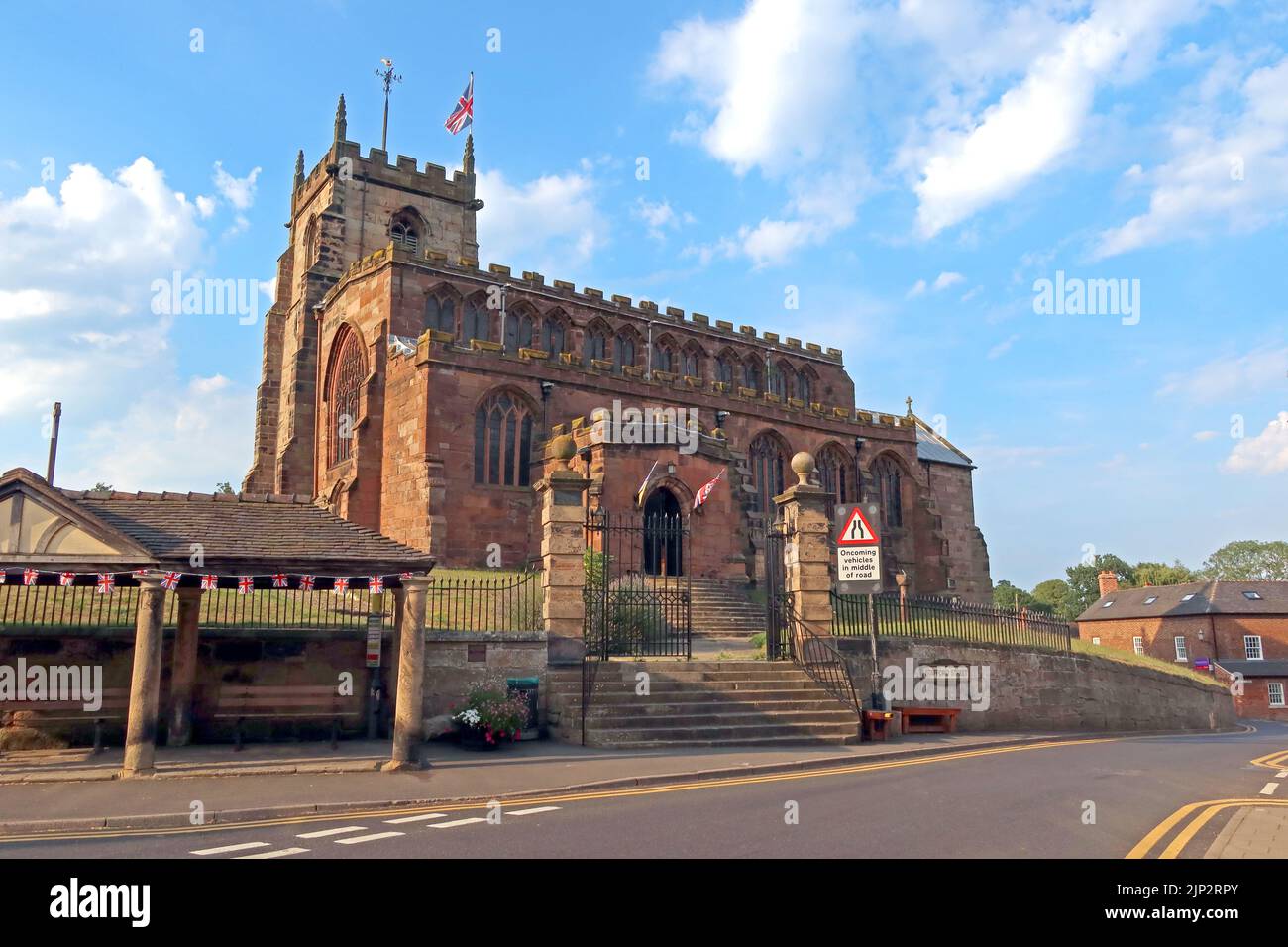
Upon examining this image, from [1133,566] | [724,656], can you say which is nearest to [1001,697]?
[724,656]

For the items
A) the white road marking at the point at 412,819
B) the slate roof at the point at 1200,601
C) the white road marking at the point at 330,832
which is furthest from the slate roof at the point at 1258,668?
the white road marking at the point at 330,832

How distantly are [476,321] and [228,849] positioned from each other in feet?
93.6

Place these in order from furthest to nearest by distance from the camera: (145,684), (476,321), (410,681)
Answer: (476,321) < (410,681) < (145,684)

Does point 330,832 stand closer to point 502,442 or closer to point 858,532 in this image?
point 858,532

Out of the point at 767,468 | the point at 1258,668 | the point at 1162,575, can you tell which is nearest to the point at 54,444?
the point at 767,468

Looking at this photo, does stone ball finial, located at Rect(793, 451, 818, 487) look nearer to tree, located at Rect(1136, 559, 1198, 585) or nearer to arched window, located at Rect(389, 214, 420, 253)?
arched window, located at Rect(389, 214, 420, 253)

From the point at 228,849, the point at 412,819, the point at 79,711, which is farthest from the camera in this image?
the point at 79,711

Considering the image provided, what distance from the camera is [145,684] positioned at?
11359 millimetres

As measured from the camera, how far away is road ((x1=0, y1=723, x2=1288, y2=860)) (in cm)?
729

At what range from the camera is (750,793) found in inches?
403

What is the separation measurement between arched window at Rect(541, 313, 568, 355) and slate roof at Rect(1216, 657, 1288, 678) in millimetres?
36477

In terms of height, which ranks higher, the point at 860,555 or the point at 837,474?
the point at 837,474

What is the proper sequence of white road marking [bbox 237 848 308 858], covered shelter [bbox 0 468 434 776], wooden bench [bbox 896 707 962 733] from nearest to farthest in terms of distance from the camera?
white road marking [bbox 237 848 308 858] < covered shelter [bbox 0 468 434 776] < wooden bench [bbox 896 707 962 733]

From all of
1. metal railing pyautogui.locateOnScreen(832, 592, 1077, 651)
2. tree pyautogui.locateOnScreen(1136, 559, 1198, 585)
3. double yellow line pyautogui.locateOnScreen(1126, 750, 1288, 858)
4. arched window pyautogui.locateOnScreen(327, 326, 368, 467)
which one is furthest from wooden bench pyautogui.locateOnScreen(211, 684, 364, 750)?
tree pyautogui.locateOnScreen(1136, 559, 1198, 585)
